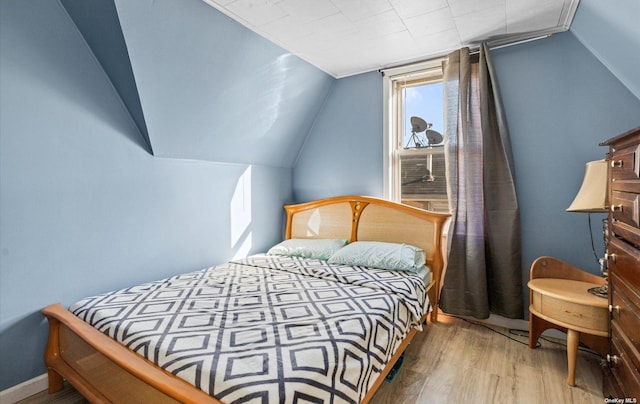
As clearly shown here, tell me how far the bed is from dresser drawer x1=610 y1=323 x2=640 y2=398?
928mm

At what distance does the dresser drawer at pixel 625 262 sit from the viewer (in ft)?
4.07

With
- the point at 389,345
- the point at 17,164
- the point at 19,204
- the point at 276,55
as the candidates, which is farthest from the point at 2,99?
the point at 389,345

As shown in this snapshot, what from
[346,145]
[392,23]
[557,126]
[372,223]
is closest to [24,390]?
[372,223]

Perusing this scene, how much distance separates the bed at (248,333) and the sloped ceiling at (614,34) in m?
1.54

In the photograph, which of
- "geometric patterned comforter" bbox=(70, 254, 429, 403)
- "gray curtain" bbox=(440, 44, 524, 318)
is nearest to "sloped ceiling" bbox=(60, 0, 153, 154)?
"geometric patterned comforter" bbox=(70, 254, 429, 403)

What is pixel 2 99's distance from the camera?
5.54ft

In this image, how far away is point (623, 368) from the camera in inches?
54.4

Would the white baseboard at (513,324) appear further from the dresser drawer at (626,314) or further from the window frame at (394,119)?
the window frame at (394,119)

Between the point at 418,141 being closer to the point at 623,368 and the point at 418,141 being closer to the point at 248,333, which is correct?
the point at 623,368

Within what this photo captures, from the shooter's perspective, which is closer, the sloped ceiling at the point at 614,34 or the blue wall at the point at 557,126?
the sloped ceiling at the point at 614,34

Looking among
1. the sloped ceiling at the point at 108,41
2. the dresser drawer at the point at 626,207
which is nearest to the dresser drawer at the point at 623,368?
the dresser drawer at the point at 626,207

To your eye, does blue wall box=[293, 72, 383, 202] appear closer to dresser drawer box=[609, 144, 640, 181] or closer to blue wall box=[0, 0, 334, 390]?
blue wall box=[0, 0, 334, 390]

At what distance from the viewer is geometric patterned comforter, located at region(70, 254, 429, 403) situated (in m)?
1.11

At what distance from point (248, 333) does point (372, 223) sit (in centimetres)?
185
